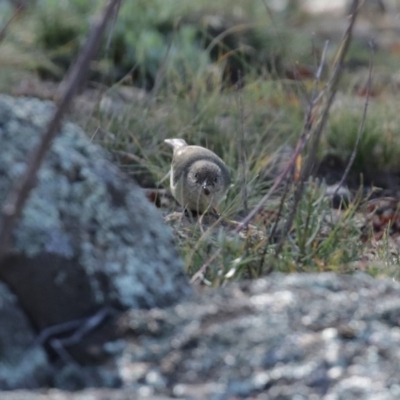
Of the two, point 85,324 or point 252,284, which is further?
point 252,284

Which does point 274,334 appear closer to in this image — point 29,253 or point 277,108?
point 29,253

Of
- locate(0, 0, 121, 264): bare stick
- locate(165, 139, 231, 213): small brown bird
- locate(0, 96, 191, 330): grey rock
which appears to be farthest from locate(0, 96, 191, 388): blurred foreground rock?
locate(165, 139, 231, 213): small brown bird

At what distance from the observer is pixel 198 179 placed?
4.91 metres

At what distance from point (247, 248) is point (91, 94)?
4685mm

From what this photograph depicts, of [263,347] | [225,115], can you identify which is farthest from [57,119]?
[225,115]

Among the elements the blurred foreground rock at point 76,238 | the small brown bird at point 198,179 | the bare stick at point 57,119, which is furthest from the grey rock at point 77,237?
the small brown bird at point 198,179

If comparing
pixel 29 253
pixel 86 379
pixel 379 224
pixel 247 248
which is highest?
pixel 29 253

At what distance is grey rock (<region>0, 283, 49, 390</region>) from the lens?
2.07 meters

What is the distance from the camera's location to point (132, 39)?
30.3ft

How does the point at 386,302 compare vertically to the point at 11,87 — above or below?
above

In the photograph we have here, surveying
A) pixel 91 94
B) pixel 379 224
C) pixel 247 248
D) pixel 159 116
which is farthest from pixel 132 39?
pixel 247 248

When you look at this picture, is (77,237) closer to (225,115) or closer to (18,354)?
(18,354)

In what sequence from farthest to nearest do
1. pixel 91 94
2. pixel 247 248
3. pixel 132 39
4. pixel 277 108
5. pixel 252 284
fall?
pixel 132 39 → pixel 91 94 → pixel 277 108 → pixel 247 248 → pixel 252 284

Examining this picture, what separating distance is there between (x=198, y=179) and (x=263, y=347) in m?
2.75
